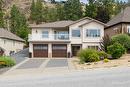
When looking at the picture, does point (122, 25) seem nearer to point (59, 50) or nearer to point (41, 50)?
point (59, 50)

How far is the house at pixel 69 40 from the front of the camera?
196 ft

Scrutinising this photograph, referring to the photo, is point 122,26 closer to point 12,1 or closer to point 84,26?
point 84,26

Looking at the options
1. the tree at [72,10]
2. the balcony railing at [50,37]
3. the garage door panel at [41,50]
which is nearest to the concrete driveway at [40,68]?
the garage door panel at [41,50]

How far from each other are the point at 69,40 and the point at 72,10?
3998 cm

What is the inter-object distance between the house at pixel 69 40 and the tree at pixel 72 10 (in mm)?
34754

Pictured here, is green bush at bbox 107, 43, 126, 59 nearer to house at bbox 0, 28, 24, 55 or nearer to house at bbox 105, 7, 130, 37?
house at bbox 105, 7, 130, 37

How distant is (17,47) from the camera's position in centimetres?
7519

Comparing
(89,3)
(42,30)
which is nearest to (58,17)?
(89,3)

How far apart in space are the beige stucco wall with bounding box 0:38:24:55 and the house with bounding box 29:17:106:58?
7749mm

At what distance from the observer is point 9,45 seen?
226 ft

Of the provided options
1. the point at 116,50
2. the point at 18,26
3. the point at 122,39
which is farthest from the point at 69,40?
the point at 18,26

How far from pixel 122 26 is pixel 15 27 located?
4357cm

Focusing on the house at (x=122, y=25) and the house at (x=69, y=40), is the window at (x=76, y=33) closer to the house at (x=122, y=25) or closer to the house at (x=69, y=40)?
the house at (x=69, y=40)

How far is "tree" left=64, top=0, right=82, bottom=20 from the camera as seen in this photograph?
317ft
